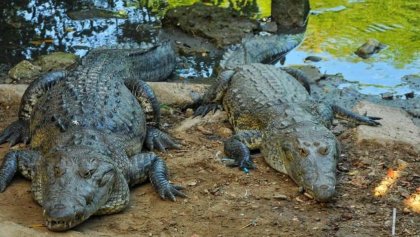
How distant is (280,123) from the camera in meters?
5.37

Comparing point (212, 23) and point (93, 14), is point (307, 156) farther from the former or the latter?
point (93, 14)

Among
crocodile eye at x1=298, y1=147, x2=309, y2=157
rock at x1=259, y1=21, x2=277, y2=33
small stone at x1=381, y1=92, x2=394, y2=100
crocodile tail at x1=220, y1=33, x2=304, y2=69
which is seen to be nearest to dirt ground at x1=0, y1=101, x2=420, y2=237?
crocodile eye at x1=298, y1=147, x2=309, y2=157

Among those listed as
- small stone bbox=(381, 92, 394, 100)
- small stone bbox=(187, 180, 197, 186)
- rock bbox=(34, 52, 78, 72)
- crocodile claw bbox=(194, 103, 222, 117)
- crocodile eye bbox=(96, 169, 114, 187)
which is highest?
crocodile eye bbox=(96, 169, 114, 187)

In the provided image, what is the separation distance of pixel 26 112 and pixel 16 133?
8.2 inches

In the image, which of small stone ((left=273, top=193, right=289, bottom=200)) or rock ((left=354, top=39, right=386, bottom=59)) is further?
rock ((left=354, top=39, right=386, bottom=59))

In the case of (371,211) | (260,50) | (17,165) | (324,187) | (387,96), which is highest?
(17,165)

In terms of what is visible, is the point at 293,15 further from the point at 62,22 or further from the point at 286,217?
the point at 286,217

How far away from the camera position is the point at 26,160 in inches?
182

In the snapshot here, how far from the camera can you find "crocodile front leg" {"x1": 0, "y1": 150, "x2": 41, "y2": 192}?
4527 millimetres

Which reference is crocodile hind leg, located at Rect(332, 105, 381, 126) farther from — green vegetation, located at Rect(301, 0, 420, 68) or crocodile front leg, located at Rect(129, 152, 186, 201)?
green vegetation, located at Rect(301, 0, 420, 68)

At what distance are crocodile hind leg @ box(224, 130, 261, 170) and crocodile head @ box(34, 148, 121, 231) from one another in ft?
3.61

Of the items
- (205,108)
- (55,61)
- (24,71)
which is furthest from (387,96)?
(24,71)

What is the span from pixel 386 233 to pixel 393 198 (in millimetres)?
501

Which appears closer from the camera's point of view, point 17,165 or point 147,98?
point 17,165
